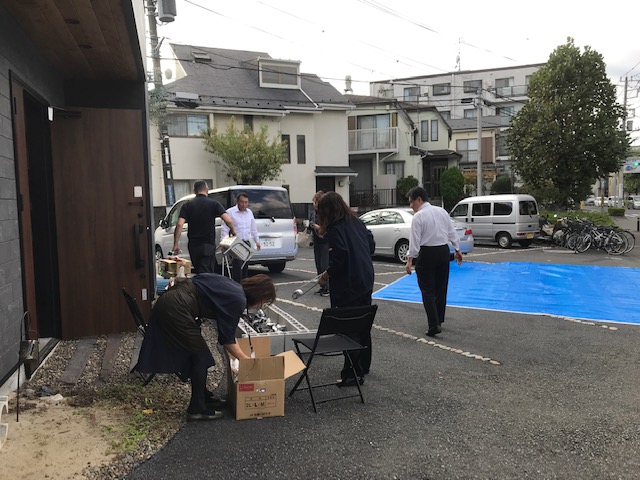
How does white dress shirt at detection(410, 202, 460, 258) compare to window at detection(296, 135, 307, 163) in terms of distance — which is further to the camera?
window at detection(296, 135, 307, 163)

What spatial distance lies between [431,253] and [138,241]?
354 cm

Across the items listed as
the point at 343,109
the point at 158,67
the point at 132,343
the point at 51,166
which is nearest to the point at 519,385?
the point at 132,343

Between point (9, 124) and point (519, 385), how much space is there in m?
4.97

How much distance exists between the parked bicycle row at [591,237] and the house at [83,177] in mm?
13475

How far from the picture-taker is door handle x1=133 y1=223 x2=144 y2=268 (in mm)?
6145

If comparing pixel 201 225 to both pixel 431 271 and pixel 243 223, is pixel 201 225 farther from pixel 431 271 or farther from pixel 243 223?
pixel 431 271

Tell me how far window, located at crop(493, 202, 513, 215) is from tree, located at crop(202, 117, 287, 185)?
8795mm

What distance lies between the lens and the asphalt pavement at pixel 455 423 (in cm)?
312

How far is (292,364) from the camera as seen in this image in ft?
13.8

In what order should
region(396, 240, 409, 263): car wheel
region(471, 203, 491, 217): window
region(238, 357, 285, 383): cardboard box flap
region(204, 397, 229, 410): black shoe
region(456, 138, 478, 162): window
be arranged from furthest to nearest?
region(456, 138, 478, 162): window < region(471, 203, 491, 217): window < region(396, 240, 409, 263): car wheel < region(204, 397, 229, 410): black shoe < region(238, 357, 285, 383): cardboard box flap

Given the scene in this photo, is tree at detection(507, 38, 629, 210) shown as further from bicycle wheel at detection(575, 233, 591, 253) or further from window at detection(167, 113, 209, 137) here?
window at detection(167, 113, 209, 137)

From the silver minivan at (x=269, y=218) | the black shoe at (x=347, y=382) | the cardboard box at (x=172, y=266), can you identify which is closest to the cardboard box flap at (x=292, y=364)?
the black shoe at (x=347, y=382)

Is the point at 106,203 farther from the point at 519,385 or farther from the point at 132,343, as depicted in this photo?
the point at 519,385

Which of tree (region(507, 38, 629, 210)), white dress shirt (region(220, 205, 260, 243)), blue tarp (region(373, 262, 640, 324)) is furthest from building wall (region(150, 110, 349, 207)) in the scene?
white dress shirt (region(220, 205, 260, 243))
